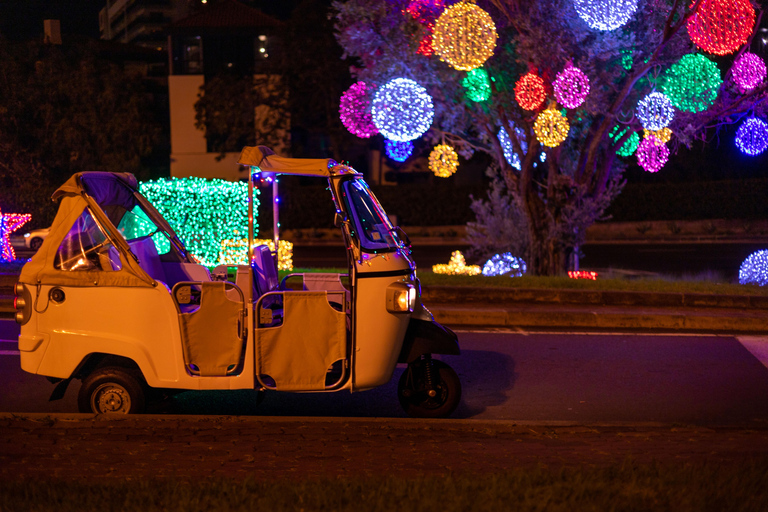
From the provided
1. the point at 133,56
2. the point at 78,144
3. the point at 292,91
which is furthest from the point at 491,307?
the point at 133,56

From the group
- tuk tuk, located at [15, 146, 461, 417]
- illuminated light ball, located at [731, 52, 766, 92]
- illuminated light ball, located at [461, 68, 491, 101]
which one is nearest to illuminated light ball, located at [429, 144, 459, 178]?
illuminated light ball, located at [461, 68, 491, 101]

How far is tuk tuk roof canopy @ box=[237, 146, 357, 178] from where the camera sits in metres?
5.85

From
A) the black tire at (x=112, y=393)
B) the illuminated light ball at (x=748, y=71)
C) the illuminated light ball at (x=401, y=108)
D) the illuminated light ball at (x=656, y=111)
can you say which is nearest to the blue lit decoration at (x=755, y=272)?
the illuminated light ball at (x=748, y=71)

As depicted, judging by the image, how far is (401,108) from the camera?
12477 millimetres

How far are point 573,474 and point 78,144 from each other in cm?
3339

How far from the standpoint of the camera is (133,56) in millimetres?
48844

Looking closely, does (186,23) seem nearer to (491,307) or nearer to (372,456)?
(491,307)

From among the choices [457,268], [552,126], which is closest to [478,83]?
[552,126]

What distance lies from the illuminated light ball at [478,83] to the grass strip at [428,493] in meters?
10.2

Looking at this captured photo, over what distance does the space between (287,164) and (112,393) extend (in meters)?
2.19

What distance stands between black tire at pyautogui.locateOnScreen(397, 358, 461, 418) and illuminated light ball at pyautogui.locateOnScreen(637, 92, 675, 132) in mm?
8380

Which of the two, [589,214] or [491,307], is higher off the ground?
[589,214]

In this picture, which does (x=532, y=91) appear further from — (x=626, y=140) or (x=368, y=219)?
(x=368, y=219)

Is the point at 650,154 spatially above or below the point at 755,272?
above
